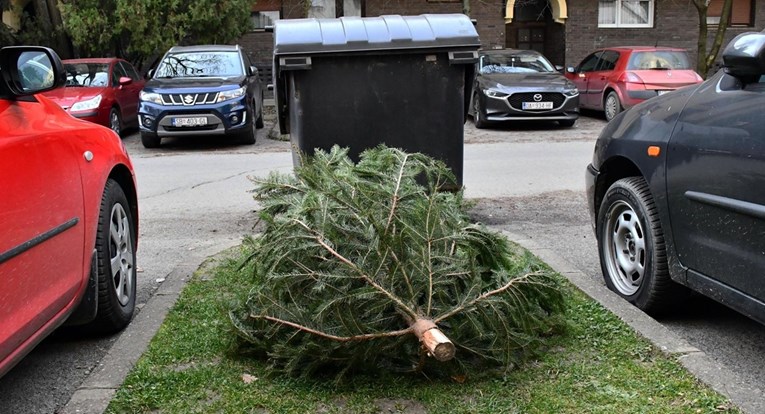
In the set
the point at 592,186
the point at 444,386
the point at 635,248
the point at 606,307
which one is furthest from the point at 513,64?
the point at 444,386

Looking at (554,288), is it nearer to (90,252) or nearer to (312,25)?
(90,252)

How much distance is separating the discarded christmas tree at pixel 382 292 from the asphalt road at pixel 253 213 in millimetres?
978

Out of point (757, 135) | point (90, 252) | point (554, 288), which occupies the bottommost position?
point (554, 288)

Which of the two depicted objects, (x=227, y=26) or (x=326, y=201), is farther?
(x=227, y=26)

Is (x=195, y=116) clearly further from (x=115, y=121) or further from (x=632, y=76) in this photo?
(x=632, y=76)

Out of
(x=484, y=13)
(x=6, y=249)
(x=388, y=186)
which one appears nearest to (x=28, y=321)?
(x=6, y=249)

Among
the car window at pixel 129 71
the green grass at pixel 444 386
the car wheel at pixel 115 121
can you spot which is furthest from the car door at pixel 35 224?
the car window at pixel 129 71

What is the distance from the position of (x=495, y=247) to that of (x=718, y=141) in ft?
3.87

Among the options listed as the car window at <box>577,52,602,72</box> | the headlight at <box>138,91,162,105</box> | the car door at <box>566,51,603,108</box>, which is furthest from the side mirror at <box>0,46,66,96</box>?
the car window at <box>577,52,602,72</box>

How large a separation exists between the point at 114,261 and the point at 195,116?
9.63 m

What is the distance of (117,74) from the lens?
16484 mm

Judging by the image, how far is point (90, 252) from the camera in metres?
3.89

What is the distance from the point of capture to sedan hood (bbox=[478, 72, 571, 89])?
15786 mm

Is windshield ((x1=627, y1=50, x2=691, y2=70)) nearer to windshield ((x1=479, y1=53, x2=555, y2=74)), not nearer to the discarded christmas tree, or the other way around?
windshield ((x1=479, y1=53, x2=555, y2=74))
